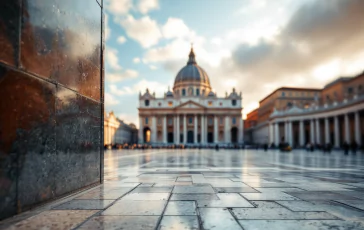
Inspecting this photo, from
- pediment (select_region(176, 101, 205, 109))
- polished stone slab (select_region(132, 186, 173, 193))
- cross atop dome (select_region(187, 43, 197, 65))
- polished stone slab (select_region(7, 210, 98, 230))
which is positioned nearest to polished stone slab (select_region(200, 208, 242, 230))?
polished stone slab (select_region(7, 210, 98, 230))

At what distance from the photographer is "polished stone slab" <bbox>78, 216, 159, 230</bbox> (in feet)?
10.0

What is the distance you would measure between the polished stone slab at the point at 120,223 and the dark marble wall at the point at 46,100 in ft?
3.81

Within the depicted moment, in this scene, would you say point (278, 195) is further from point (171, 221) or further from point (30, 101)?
point (30, 101)

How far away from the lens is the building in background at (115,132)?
244 feet

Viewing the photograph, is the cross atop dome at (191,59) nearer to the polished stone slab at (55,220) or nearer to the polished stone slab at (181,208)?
the polished stone slab at (181,208)

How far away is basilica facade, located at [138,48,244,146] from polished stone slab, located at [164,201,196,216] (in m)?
80.8

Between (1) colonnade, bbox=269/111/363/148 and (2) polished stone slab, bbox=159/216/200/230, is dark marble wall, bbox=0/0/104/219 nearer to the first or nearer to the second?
(2) polished stone slab, bbox=159/216/200/230

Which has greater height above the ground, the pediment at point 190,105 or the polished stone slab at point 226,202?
the pediment at point 190,105

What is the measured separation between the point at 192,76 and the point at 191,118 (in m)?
16.1

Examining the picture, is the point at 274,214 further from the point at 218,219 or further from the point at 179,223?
the point at 179,223

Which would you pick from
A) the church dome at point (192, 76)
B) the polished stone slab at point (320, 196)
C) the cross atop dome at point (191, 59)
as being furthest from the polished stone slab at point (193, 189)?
the cross atop dome at point (191, 59)

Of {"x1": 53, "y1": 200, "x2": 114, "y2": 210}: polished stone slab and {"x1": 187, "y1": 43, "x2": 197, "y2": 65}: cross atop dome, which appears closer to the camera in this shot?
{"x1": 53, "y1": 200, "x2": 114, "y2": 210}: polished stone slab

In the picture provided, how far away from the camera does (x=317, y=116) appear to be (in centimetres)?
5825

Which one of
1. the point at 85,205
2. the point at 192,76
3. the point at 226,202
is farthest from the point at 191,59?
the point at 85,205
